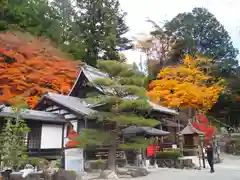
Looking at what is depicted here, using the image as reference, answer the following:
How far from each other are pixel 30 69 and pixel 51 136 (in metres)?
7.77

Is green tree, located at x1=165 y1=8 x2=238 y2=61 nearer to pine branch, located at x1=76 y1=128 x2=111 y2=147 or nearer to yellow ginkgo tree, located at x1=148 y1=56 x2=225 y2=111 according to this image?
yellow ginkgo tree, located at x1=148 y1=56 x2=225 y2=111

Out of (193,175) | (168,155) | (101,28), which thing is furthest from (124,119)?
(101,28)

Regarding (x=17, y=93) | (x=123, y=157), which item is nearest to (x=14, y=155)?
(x=123, y=157)

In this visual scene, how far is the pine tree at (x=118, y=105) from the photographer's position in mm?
12300

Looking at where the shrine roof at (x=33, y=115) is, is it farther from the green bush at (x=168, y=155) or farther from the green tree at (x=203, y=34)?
the green tree at (x=203, y=34)

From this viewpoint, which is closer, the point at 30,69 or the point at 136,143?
the point at 136,143

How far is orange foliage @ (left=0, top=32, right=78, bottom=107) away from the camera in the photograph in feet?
66.8

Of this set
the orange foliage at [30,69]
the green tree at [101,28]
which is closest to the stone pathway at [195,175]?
the orange foliage at [30,69]

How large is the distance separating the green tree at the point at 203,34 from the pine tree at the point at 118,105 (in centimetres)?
2491

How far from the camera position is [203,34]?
122ft

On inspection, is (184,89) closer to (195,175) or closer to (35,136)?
(195,175)

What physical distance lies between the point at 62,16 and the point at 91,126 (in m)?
21.3

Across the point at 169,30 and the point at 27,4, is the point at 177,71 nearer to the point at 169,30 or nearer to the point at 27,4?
the point at 169,30

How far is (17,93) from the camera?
68.2ft
